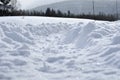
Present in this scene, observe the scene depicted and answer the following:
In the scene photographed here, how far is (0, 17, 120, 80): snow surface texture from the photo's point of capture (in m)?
6.80

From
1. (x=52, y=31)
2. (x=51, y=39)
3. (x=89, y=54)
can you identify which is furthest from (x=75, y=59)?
(x=52, y=31)

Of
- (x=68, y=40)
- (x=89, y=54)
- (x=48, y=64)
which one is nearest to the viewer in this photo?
(x=48, y=64)

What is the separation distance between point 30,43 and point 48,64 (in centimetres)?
280

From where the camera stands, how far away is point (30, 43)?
412 inches

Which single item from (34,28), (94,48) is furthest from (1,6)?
(94,48)

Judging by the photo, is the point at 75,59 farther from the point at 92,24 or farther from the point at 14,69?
the point at 92,24

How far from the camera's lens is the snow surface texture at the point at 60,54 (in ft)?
22.3

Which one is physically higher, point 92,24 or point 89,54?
point 92,24

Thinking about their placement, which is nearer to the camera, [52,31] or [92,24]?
[92,24]

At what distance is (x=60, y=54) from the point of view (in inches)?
353

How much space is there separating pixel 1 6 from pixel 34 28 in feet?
162

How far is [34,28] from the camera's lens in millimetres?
13266

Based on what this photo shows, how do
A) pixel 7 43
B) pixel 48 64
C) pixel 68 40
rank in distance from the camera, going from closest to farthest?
1. pixel 48 64
2. pixel 7 43
3. pixel 68 40

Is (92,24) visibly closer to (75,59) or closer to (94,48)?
(94,48)
